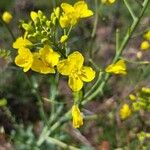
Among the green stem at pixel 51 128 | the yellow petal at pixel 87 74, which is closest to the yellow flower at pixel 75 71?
the yellow petal at pixel 87 74

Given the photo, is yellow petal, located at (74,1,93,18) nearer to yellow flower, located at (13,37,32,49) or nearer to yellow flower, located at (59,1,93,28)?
yellow flower, located at (59,1,93,28)

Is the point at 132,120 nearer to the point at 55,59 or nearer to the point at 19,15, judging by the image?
the point at 19,15

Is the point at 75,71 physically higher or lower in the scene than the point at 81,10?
lower

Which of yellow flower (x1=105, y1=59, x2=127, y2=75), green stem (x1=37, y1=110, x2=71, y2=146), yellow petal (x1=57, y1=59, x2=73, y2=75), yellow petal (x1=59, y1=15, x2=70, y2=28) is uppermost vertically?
yellow petal (x1=59, y1=15, x2=70, y2=28)

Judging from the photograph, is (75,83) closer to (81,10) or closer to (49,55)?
(49,55)

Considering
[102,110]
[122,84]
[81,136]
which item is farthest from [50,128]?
[122,84]

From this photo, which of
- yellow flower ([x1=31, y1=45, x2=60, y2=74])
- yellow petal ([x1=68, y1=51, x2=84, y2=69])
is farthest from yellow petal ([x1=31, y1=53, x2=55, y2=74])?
yellow petal ([x1=68, y1=51, x2=84, y2=69])

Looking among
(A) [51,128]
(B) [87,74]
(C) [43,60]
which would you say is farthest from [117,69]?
(A) [51,128]
